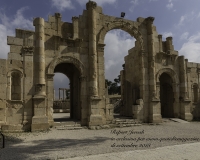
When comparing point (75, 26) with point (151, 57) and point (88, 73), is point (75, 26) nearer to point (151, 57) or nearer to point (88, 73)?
point (88, 73)

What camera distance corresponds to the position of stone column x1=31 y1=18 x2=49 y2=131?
10.3 meters

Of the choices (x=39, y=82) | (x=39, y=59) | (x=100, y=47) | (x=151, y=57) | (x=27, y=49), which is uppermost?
(x=100, y=47)

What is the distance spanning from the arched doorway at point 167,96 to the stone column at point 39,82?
10444 millimetres

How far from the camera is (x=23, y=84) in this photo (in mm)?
10484

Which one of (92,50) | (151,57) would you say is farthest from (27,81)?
(151,57)

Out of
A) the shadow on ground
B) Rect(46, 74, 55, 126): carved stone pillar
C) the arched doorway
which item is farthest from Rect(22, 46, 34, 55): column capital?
the arched doorway

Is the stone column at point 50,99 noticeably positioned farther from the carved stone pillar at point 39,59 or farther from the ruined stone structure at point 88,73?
the carved stone pillar at point 39,59

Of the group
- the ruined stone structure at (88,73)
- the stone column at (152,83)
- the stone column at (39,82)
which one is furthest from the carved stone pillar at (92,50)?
the stone column at (152,83)

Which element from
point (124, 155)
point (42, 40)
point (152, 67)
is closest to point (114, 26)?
point (152, 67)

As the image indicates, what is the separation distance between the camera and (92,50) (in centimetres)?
1206

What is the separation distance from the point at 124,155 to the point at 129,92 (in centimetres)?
1032

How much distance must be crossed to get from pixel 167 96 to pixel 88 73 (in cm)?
831

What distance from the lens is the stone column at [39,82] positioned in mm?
10289

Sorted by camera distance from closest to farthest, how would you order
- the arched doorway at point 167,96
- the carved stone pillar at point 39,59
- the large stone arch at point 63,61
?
the carved stone pillar at point 39,59
the large stone arch at point 63,61
the arched doorway at point 167,96
